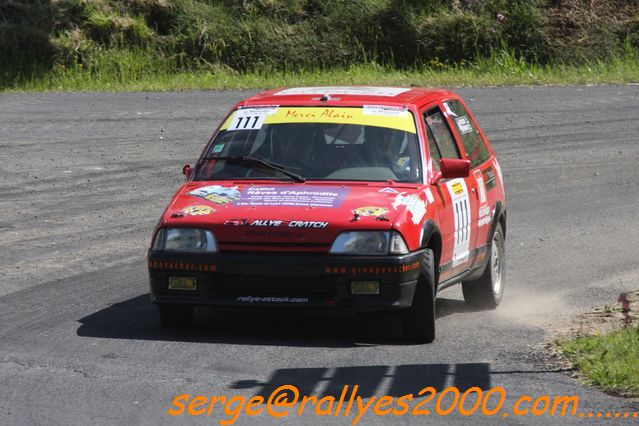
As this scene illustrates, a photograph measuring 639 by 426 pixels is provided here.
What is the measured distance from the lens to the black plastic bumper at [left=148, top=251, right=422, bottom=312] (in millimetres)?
8016

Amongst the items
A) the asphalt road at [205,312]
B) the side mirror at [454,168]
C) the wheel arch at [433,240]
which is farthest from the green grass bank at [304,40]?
the wheel arch at [433,240]

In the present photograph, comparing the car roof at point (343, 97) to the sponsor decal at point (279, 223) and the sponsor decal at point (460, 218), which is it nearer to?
the sponsor decal at point (460, 218)

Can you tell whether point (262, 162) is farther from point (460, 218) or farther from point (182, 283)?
point (460, 218)

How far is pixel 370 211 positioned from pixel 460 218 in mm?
1286

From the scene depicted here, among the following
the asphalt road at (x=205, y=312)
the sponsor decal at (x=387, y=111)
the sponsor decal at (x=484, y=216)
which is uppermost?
the sponsor decal at (x=387, y=111)

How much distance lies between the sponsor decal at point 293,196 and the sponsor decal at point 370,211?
15 cm

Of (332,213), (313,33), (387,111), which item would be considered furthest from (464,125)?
(313,33)

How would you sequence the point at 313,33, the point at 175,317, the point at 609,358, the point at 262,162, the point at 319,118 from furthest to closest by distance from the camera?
the point at 313,33
the point at 319,118
the point at 262,162
the point at 175,317
the point at 609,358

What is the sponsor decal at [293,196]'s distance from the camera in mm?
8328

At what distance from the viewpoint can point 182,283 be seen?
825 centimetres

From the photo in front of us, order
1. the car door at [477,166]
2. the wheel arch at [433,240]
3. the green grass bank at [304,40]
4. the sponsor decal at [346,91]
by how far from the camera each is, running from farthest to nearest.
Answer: the green grass bank at [304,40]
the car door at [477,166]
the sponsor decal at [346,91]
the wheel arch at [433,240]

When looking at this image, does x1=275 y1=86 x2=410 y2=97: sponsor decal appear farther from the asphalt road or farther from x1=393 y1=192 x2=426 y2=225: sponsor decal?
the asphalt road

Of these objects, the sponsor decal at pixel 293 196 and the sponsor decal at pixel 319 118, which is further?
the sponsor decal at pixel 319 118

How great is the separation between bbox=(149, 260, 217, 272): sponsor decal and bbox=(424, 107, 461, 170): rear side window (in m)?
1.94
